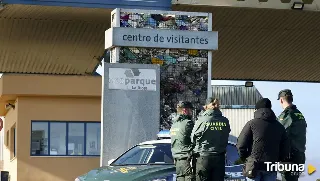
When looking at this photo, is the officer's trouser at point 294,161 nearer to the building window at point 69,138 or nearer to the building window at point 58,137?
the building window at point 69,138

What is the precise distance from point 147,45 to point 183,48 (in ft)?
2.87

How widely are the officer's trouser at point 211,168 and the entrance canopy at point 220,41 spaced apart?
10732mm

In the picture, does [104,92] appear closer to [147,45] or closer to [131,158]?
[147,45]

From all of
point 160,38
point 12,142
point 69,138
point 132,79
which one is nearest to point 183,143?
point 132,79

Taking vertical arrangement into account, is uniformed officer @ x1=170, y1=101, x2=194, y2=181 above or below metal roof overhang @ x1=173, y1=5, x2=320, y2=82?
below

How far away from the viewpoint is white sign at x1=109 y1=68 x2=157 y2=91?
1898cm

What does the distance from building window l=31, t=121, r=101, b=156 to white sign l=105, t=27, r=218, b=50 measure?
17.0 metres

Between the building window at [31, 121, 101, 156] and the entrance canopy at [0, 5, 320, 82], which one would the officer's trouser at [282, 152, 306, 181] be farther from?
the building window at [31, 121, 101, 156]

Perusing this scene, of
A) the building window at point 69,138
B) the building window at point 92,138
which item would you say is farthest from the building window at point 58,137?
the building window at point 92,138

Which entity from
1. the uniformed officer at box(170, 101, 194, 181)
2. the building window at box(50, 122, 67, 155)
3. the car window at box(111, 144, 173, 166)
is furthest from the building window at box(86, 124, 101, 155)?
the uniformed officer at box(170, 101, 194, 181)

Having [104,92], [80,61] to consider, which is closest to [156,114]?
[104,92]

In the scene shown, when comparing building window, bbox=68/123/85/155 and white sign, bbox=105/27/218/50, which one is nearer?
white sign, bbox=105/27/218/50

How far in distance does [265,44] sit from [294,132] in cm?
1635

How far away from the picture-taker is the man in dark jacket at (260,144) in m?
11.1
